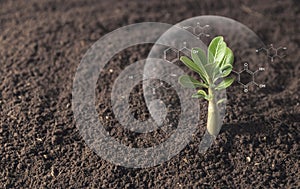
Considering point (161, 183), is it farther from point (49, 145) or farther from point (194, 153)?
point (49, 145)

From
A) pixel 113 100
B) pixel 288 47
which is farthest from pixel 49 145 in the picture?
pixel 288 47
